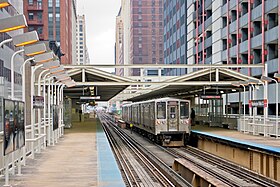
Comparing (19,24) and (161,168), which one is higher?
(19,24)

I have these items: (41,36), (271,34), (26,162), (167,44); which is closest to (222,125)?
(271,34)

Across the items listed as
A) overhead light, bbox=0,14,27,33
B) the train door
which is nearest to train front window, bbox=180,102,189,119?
the train door

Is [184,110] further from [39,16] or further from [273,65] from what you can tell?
[39,16]

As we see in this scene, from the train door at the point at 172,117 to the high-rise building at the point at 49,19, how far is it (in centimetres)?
5985

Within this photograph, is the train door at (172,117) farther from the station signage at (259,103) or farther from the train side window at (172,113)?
the station signage at (259,103)

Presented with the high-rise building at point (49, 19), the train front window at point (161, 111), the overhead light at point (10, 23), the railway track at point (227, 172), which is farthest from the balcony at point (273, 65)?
the high-rise building at point (49, 19)

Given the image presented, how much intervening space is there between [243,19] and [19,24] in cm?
3775

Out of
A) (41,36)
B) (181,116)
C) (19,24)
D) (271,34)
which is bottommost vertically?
(181,116)

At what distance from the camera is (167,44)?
8431 centimetres

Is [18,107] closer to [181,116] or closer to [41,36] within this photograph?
[181,116]

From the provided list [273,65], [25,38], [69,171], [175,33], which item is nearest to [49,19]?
[175,33]

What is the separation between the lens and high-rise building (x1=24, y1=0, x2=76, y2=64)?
86188 mm

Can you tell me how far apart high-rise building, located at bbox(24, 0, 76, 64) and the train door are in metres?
59.8

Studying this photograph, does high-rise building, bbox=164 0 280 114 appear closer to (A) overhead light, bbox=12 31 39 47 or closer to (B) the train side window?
(B) the train side window
